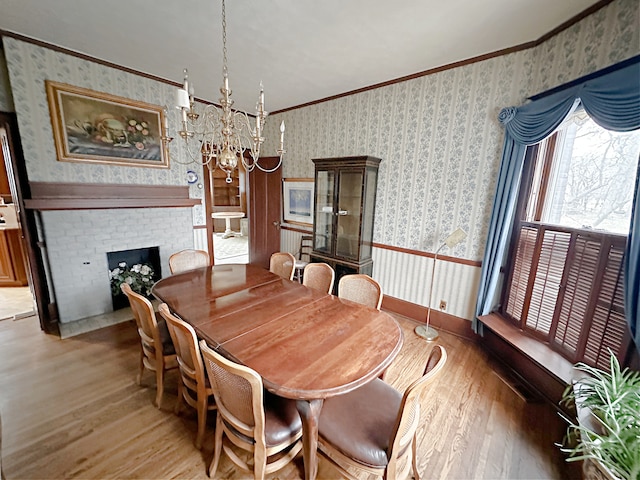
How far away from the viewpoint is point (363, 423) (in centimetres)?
125

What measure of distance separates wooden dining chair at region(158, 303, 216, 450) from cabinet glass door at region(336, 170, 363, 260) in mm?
2228

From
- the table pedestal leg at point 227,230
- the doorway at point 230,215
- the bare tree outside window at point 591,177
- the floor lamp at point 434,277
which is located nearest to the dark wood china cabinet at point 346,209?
the floor lamp at point 434,277

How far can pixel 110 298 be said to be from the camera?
3100 mm

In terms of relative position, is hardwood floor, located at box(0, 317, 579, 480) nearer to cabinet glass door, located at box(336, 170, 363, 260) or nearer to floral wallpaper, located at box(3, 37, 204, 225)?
cabinet glass door, located at box(336, 170, 363, 260)

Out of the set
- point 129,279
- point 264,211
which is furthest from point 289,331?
point 264,211

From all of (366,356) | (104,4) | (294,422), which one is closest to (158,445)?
(294,422)

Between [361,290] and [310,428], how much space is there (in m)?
1.16

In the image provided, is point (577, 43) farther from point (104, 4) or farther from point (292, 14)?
point (104, 4)

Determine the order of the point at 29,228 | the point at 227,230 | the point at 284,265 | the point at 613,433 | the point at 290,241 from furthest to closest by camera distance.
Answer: the point at 227,230 < the point at 290,241 < the point at 284,265 < the point at 29,228 < the point at 613,433

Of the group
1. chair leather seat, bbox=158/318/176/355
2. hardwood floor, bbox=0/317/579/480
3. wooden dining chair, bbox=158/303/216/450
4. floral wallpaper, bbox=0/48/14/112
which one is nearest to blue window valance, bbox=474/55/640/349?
hardwood floor, bbox=0/317/579/480

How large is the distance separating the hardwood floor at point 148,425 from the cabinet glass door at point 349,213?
4.88 ft

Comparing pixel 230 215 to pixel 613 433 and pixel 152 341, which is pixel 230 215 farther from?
pixel 613 433

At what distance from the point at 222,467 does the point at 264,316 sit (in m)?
0.85

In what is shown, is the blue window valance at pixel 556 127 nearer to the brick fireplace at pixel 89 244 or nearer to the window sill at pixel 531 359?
the window sill at pixel 531 359
